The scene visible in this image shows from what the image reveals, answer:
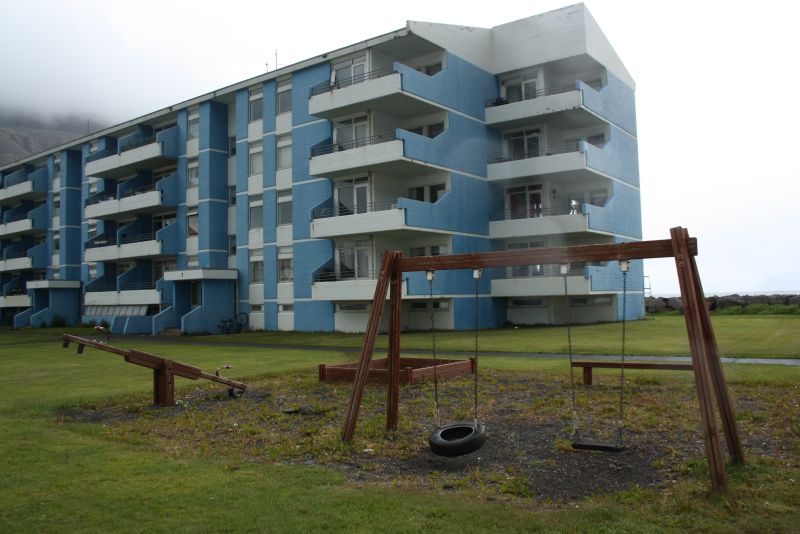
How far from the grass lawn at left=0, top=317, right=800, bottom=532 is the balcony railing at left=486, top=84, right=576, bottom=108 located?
24.1 metres

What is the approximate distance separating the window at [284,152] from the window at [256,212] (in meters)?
2.77

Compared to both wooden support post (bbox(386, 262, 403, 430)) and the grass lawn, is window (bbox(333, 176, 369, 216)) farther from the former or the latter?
wooden support post (bbox(386, 262, 403, 430))

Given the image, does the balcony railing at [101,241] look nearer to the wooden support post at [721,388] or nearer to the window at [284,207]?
the window at [284,207]

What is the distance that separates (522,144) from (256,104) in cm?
1692

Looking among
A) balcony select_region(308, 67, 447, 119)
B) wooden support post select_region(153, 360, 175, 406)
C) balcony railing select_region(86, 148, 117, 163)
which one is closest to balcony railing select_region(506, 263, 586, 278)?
balcony select_region(308, 67, 447, 119)

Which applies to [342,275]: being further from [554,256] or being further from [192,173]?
[554,256]

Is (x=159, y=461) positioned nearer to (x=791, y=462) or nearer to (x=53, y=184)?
(x=791, y=462)

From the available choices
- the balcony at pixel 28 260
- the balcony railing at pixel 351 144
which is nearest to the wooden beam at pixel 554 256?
the balcony railing at pixel 351 144

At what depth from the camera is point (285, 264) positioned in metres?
39.2

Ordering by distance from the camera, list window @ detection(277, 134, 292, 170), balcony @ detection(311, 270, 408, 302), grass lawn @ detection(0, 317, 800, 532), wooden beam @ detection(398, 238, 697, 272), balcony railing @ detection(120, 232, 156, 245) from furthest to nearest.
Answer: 1. balcony railing @ detection(120, 232, 156, 245)
2. window @ detection(277, 134, 292, 170)
3. balcony @ detection(311, 270, 408, 302)
4. wooden beam @ detection(398, 238, 697, 272)
5. grass lawn @ detection(0, 317, 800, 532)

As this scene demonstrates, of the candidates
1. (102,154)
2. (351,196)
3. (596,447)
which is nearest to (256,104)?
(351,196)

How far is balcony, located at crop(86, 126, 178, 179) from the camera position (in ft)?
146

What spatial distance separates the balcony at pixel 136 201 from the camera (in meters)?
44.7

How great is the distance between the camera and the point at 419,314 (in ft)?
115
